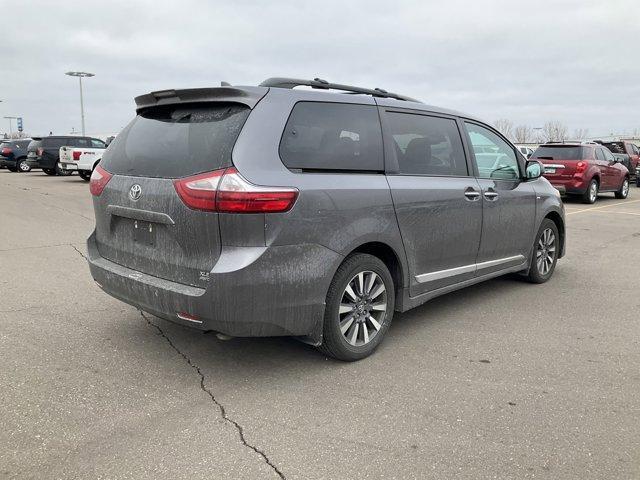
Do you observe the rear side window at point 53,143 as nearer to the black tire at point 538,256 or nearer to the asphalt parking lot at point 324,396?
the asphalt parking lot at point 324,396

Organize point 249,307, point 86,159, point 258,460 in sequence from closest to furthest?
point 258,460
point 249,307
point 86,159

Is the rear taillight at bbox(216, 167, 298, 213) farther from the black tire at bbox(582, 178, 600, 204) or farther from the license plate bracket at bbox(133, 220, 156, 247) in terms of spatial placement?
the black tire at bbox(582, 178, 600, 204)

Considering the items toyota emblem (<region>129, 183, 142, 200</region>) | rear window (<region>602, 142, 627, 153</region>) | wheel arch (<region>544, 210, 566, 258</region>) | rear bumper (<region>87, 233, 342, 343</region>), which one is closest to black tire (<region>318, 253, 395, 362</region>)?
rear bumper (<region>87, 233, 342, 343</region>)

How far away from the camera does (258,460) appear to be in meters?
2.53

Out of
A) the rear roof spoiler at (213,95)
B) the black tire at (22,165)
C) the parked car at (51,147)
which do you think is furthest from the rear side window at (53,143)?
the rear roof spoiler at (213,95)

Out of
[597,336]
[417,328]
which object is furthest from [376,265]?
[597,336]

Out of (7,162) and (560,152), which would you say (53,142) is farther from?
(560,152)

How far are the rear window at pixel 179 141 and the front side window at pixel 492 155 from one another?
246 centimetres

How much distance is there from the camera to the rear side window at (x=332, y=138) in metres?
3.26

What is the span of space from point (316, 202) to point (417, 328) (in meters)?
1.72

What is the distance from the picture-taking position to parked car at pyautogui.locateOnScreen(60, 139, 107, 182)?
64.0ft

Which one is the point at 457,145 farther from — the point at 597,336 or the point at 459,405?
the point at 459,405

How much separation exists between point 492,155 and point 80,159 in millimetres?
18245

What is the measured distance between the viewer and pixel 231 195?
9.61 ft
